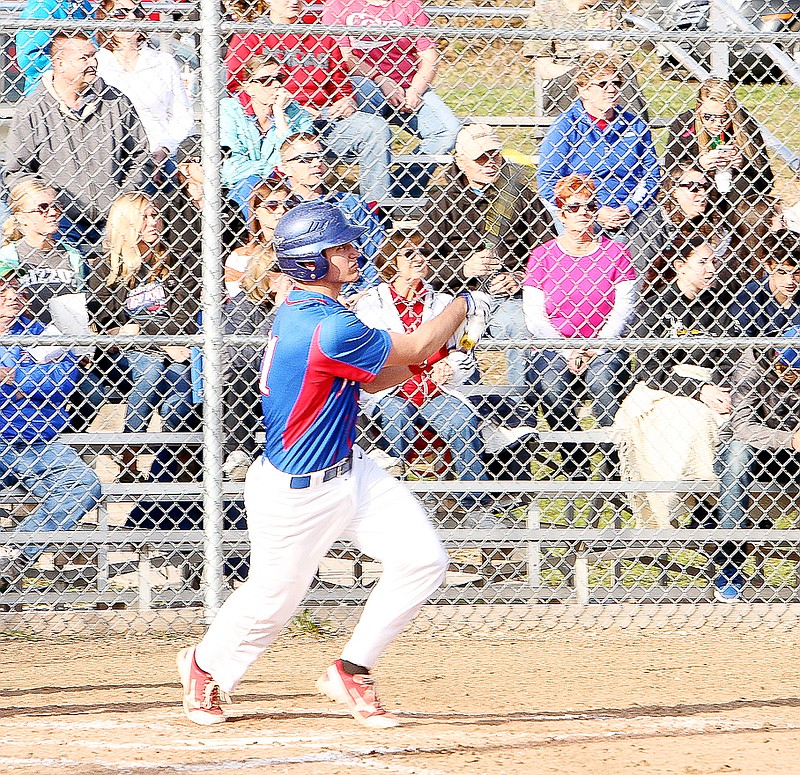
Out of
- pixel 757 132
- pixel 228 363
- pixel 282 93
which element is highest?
pixel 282 93

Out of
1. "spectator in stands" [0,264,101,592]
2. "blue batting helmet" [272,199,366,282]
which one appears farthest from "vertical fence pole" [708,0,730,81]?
"spectator in stands" [0,264,101,592]

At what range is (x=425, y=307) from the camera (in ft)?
19.5

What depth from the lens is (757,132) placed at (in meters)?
6.31

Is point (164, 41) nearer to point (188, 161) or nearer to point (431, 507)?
point (188, 161)

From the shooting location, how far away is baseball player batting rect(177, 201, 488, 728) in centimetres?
402

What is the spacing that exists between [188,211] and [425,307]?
1.22 m

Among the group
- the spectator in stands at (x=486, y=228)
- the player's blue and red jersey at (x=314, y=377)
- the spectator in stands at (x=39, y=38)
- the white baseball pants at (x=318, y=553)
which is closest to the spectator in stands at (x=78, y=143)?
the spectator in stands at (x=39, y=38)

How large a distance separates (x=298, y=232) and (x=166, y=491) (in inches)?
83.6

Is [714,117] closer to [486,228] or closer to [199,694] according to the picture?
[486,228]

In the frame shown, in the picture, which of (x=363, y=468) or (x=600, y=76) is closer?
(x=363, y=468)

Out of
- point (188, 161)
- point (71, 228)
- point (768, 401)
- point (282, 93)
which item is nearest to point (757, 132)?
point (768, 401)

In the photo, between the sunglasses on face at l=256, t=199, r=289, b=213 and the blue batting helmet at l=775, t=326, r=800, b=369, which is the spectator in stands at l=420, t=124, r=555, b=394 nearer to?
the sunglasses on face at l=256, t=199, r=289, b=213

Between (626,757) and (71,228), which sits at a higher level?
(71,228)

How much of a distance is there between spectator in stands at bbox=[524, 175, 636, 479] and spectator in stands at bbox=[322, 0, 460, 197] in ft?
2.59
